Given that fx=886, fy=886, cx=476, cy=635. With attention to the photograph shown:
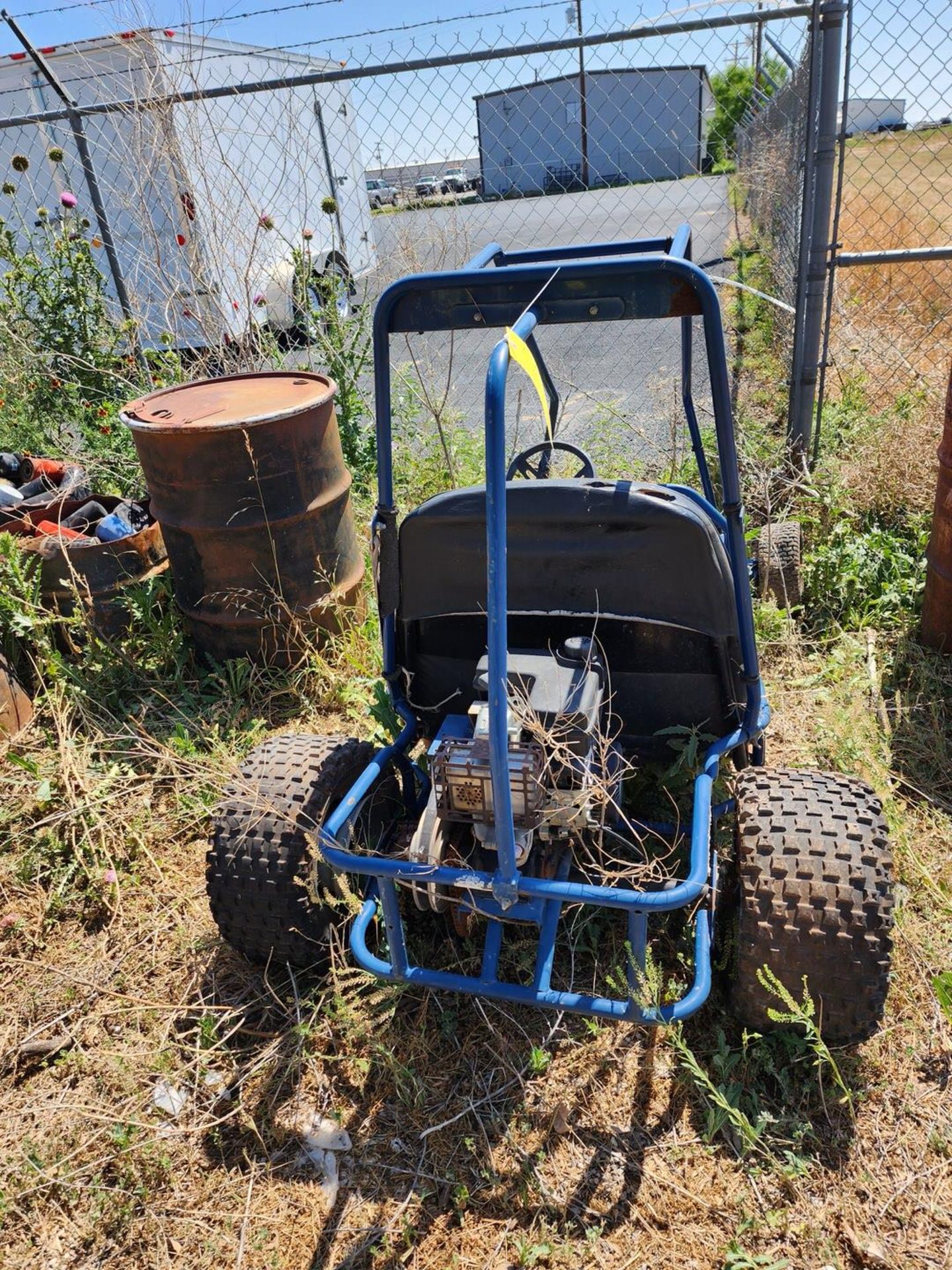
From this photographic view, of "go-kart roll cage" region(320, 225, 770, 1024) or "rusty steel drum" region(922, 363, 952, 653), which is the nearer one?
"go-kart roll cage" region(320, 225, 770, 1024)

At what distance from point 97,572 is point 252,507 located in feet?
2.93

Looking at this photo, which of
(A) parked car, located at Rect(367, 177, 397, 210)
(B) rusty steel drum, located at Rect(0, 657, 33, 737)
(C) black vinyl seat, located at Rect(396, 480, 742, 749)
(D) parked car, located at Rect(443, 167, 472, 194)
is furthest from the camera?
(A) parked car, located at Rect(367, 177, 397, 210)

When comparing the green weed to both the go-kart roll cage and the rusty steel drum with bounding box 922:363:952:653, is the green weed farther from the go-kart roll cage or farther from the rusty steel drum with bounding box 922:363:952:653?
the go-kart roll cage

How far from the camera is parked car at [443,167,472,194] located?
5.07m

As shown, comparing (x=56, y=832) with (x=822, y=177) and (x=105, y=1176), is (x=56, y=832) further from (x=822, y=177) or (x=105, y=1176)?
(x=822, y=177)

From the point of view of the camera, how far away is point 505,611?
167cm

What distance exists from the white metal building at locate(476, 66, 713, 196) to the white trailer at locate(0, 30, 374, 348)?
1.27m

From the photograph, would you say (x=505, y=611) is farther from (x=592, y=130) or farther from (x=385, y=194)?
(x=592, y=130)

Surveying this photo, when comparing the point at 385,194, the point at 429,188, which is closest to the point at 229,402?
the point at 429,188

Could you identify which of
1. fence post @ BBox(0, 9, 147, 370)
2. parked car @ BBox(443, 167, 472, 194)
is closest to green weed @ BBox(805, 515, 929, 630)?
parked car @ BBox(443, 167, 472, 194)

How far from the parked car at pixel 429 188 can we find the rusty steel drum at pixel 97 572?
2.56 m

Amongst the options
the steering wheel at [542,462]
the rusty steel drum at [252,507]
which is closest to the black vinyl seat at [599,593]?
the steering wheel at [542,462]

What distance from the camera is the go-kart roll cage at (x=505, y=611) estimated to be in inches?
66.9

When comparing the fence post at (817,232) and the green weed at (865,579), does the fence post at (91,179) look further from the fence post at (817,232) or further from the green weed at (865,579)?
the green weed at (865,579)
